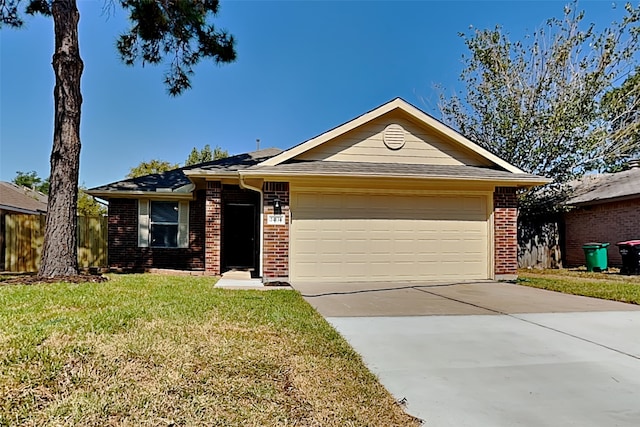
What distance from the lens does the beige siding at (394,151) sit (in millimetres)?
10742

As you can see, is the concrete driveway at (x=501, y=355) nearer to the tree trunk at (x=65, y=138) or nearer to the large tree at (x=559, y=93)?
the tree trunk at (x=65, y=138)

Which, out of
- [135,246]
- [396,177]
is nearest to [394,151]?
[396,177]

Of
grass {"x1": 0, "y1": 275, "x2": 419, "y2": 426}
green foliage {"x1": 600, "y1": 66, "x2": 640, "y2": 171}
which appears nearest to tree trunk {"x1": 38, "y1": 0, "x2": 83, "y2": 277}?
grass {"x1": 0, "y1": 275, "x2": 419, "y2": 426}

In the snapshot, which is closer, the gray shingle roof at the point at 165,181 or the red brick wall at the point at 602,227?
the gray shingle roof at the point at 165,181

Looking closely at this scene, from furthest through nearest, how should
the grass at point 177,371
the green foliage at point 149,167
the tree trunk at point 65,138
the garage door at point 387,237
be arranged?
the green foliage at point 149,167
the garage door at point 387,237
the tree trunk at point 65,138
the grass at point 177,371

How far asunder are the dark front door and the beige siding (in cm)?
418

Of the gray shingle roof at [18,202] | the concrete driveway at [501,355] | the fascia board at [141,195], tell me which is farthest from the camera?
the gray shingle roof at [18,202]

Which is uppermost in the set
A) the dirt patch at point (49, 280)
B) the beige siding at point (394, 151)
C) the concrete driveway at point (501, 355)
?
the beige siding at point (394, 151)

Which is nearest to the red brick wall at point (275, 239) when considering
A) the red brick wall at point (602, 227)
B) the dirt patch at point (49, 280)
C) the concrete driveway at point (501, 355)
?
the concrete driveway at point (501, 355)

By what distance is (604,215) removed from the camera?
15.2 meters

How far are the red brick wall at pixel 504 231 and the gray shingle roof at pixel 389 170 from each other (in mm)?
578

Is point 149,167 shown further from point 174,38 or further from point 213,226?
point 213,226

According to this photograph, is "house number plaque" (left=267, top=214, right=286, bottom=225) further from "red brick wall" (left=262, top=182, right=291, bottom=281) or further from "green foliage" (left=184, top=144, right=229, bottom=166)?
"green foliage" (left=184, top=144, right=229, bottom=166)

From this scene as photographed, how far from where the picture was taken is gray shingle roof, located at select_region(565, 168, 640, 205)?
14328 millimetres
